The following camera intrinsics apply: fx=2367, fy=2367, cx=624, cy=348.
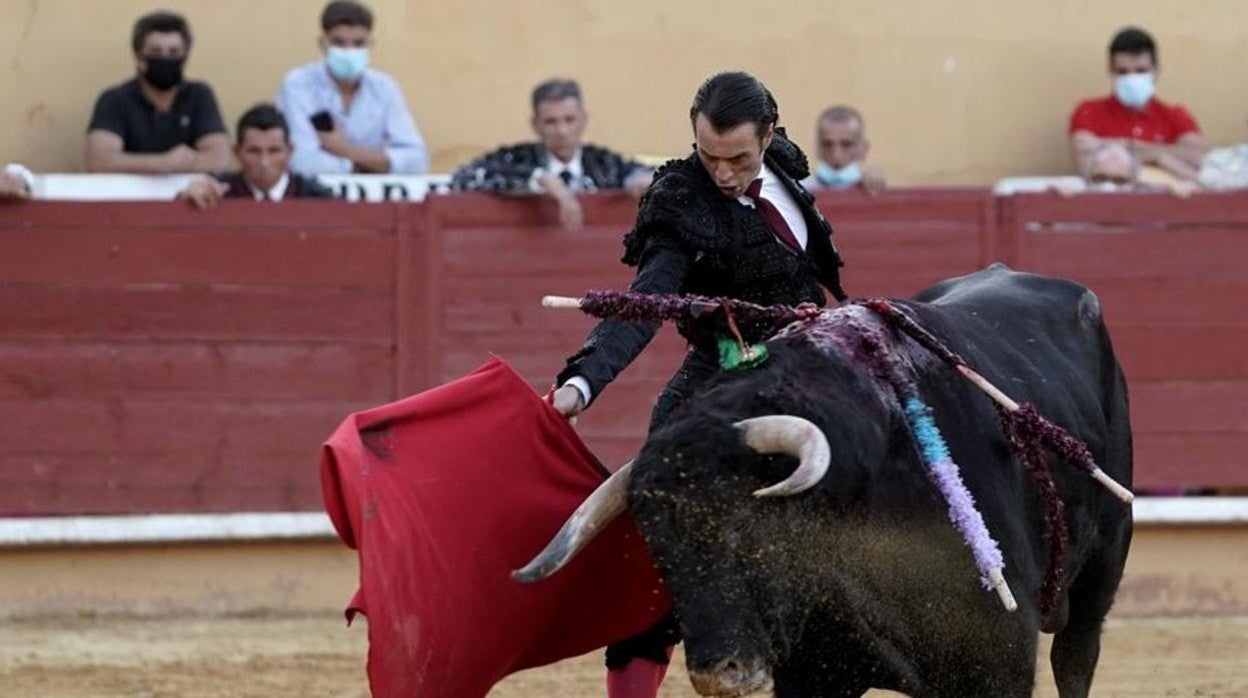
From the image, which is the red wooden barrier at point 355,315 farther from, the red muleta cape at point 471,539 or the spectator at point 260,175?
the red muleta cape at point 471,539

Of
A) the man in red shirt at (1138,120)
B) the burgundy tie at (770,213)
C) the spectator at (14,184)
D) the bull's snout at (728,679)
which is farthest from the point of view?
the man in red shirt at (1138,120)

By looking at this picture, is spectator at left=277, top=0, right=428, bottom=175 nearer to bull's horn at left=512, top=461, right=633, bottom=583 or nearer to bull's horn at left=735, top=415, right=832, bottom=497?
bull's horn at left=512, top=461, right=633, bottom=583

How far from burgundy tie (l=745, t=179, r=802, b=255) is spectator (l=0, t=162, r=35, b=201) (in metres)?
3.48

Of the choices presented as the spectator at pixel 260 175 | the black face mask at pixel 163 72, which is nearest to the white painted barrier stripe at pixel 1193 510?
the spectator at pixel 260 175

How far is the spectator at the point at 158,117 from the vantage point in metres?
7.03

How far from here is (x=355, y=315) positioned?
698cm

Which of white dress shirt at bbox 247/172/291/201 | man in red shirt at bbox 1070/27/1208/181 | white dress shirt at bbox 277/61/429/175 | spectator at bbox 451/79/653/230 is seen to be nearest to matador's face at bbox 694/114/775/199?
spectator at bbox 451/79/653/230

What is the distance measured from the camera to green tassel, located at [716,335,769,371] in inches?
133

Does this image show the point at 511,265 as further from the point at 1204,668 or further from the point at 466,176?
the point at 1204,668

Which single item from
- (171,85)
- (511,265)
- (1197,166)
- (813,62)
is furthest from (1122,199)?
(171,85)

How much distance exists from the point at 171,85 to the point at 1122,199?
2918 millimetres

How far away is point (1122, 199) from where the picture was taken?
7.28 metres

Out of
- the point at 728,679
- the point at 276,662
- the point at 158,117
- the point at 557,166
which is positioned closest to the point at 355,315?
the point at 557,166

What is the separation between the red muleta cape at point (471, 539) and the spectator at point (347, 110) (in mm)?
3609
